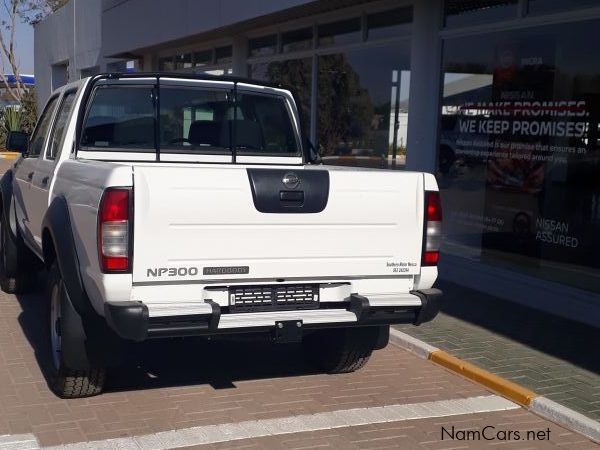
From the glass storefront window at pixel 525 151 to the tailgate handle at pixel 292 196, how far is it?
424 centimetres

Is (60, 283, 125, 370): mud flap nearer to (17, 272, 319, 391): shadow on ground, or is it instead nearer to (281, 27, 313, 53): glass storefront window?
(17, 272, 319, 391): shadow on ground

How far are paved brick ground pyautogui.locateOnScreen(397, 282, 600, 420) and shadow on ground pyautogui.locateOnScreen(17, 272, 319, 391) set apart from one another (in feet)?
4.55

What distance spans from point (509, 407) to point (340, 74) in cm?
774

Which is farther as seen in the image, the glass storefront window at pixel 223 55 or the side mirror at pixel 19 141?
the glass storefront window at pixel 223 55

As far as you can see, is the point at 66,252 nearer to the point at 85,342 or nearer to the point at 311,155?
the point at 85,342

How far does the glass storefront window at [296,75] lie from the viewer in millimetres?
13305

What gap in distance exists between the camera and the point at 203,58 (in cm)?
1811

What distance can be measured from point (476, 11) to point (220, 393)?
5820 mm

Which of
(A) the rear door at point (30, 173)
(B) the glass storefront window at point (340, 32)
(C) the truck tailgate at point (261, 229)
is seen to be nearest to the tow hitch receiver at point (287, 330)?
(C) the truck tailgate at point (261, 229)

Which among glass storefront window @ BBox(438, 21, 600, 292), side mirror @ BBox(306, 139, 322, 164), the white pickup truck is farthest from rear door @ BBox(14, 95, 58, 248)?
glass storefront window @ BBox(438, 21, 600, 292)

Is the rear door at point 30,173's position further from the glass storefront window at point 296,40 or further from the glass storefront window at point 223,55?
the glass storefront window at point 223,55

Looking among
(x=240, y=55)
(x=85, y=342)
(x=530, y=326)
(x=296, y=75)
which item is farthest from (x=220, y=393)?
(x=240, y=55)

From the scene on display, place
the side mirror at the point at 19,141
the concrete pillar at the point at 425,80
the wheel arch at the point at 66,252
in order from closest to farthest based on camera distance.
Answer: the wheel arch at the point at 66,252, the side mirror at the point at 19,141, the concrete pillar at the point at 425,80

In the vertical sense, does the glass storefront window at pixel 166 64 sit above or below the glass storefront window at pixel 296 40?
above
